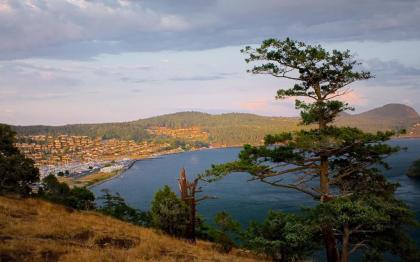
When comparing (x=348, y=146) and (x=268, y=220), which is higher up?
(x=348, y=146)

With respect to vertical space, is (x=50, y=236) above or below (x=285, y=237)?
above

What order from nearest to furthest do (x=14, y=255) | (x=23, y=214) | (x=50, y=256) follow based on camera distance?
(x=14, y=255) → (x=50, y=256) → (x=23, y=214)

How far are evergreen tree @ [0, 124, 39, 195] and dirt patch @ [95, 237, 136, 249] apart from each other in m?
25.8

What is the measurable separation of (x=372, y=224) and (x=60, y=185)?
61294mm

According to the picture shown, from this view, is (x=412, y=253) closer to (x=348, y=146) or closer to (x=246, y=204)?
(x=348, y=146)

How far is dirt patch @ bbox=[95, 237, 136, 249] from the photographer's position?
13.4m

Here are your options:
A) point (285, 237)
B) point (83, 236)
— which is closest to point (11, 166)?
point (83, 236)

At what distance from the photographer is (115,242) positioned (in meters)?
14.0

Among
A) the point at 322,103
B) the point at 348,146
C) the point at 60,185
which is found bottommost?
the point at 60,185

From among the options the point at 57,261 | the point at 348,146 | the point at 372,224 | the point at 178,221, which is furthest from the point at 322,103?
the point at 178,221

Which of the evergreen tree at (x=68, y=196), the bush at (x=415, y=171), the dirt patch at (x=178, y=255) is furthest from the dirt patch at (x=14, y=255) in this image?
the bush at (x=415, y=171)

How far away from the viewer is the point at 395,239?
18.0m

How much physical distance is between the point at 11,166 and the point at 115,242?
93.5 feet

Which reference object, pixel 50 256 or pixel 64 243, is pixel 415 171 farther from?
pixel 50 256
